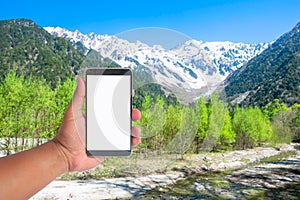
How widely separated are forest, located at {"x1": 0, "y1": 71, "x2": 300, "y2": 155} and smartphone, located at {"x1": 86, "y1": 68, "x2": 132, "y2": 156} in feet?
0.27

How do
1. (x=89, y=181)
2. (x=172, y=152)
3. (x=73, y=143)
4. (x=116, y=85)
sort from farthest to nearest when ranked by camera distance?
(x=89, y=181), (x=73, y=143), (x=172, y=152), (x=116, y=85)

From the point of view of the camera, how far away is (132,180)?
14.5 metres

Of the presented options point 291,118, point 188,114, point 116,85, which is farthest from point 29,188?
point 291,118

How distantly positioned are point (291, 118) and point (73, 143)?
50.2 metres

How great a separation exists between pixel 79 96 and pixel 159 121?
26cm

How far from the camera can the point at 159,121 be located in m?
1.11

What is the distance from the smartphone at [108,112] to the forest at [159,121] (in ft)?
0.27

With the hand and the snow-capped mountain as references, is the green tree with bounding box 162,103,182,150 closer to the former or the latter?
the snow-capped mountain

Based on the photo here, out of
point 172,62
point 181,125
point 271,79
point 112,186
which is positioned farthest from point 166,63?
point 271,79

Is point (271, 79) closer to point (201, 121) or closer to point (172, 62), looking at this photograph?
point (172, 62)

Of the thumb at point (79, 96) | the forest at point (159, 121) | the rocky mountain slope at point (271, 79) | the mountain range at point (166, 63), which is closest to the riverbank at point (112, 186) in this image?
the forest at point (159, 121)

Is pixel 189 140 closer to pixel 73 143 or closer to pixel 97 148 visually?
pixel 97 148

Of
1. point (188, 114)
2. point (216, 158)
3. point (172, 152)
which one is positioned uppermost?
point (188, 114)

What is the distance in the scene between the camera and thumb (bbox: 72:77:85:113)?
3.42 ft
